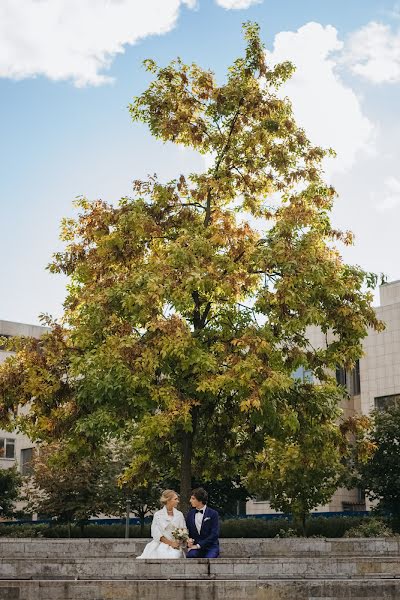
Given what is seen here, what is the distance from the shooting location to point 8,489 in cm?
4909

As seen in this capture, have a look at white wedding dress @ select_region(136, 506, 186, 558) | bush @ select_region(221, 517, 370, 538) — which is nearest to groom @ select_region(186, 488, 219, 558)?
white wedding dress @ select_region(136, 506, 186, 558)

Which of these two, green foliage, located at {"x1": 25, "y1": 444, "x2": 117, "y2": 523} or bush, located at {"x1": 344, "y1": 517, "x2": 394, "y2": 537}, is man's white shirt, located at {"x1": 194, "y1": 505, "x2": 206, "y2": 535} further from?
green foliage, located at {"x1": 25, "y1": 444, "x2": 117, "y2": 523}

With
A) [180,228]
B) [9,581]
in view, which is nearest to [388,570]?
[9,581]

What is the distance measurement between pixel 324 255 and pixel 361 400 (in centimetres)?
2884

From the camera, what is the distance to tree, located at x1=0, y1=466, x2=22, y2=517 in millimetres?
48750

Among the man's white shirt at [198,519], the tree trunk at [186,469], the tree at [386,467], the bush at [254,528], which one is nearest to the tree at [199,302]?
the tree trunk at [186,469]

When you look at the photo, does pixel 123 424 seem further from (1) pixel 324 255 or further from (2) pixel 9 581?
(2) pixel 9 581

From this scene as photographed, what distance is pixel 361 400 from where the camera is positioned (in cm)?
4981

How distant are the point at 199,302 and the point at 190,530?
9.44 meters

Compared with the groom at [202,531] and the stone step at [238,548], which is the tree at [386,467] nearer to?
the stone step at [238,548]

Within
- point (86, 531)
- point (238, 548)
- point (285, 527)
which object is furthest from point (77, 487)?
point (238, 548)

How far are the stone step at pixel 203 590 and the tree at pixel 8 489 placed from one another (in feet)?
129

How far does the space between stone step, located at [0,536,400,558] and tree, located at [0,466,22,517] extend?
30.1m

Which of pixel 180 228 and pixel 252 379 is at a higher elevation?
pixel 180 228
